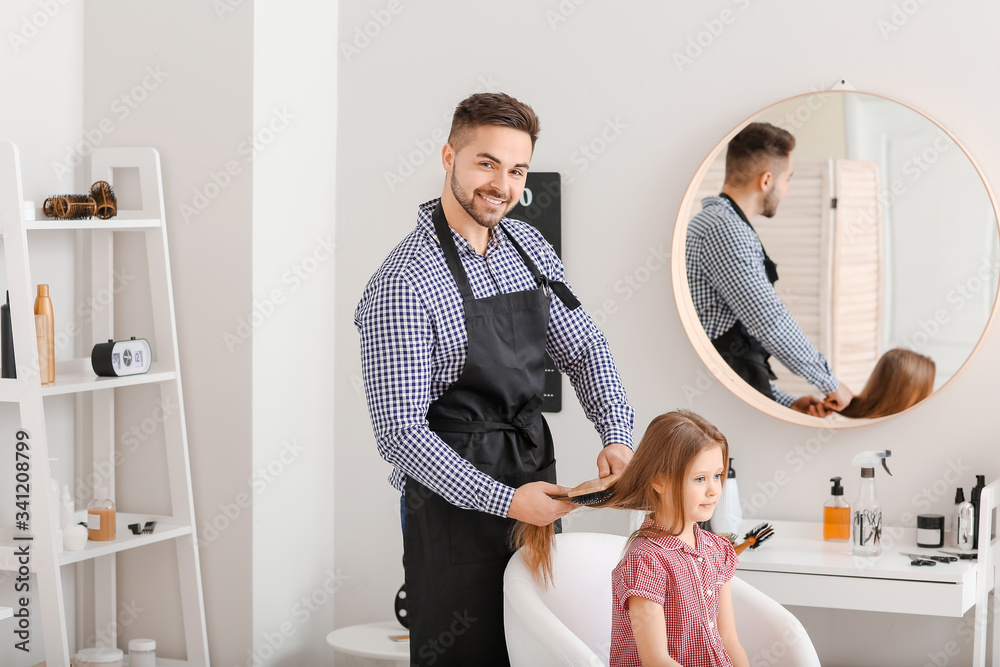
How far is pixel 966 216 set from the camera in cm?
254

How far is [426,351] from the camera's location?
67.5 inches

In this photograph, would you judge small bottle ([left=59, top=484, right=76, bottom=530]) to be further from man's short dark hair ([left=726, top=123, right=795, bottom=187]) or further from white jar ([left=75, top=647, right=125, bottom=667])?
man's short dark hair ([left=726, top=123, right=795, bottom=187])

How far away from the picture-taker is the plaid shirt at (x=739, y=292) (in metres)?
2.67

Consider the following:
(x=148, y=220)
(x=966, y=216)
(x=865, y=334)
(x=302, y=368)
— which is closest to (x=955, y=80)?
(x=966, y=216)

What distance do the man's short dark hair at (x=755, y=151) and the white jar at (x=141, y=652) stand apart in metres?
1.90

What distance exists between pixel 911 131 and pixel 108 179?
2010 millimetres

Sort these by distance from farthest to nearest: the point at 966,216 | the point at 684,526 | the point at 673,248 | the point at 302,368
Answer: the point at 302,368, the point at 673,248, the point at 966,216, the point at 684,526

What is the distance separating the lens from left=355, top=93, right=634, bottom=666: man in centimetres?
169

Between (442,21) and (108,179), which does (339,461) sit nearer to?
(108,179)

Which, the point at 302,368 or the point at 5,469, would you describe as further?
the point at 302,368

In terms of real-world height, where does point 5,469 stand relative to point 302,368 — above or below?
below

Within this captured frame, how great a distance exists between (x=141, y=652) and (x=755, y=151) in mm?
2007

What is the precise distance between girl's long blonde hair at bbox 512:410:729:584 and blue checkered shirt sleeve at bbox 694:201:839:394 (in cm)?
97

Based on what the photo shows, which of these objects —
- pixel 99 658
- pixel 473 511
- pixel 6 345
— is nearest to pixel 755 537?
pixel 473 511
